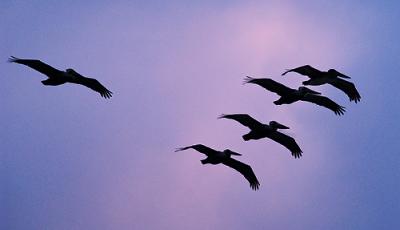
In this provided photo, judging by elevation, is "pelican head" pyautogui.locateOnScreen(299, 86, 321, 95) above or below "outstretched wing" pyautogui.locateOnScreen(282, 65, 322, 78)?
below

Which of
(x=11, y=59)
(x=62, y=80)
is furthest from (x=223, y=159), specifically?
(x=11, y=59)

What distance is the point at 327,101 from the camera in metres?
23.0

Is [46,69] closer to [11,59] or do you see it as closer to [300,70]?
[11,59]

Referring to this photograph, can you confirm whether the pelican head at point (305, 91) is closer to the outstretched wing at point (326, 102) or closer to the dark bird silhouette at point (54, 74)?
the outstretched wing at point (326, 102)

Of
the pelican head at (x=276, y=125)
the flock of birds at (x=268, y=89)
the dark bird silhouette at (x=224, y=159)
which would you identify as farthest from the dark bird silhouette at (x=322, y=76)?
the dark bird silhouette at (x=224, y=159)

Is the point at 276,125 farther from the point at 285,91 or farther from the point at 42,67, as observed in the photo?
the point at 42,67

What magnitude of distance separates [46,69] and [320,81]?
7756mm

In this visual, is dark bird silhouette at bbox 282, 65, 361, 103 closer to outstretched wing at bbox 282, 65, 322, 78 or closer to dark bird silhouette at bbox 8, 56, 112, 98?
outstretched wing at bbox 282, 65, 322, 78

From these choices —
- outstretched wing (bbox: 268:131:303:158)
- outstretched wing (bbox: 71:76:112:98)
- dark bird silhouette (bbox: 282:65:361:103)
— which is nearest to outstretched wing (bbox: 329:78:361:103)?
dark bird silhouette (bbox: 282:65:361:103)

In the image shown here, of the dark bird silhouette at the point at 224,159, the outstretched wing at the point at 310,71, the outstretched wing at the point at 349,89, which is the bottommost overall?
the dark bird silhouette at the point at 224,159

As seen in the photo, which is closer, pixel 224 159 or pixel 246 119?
pixel 246 119

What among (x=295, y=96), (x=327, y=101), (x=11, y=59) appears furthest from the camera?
(x=327, y=101)

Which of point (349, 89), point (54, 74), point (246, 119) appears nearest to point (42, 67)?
point (54, 74)

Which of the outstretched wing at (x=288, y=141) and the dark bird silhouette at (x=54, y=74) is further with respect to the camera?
the outstretched wing at (x=288, y=141)
